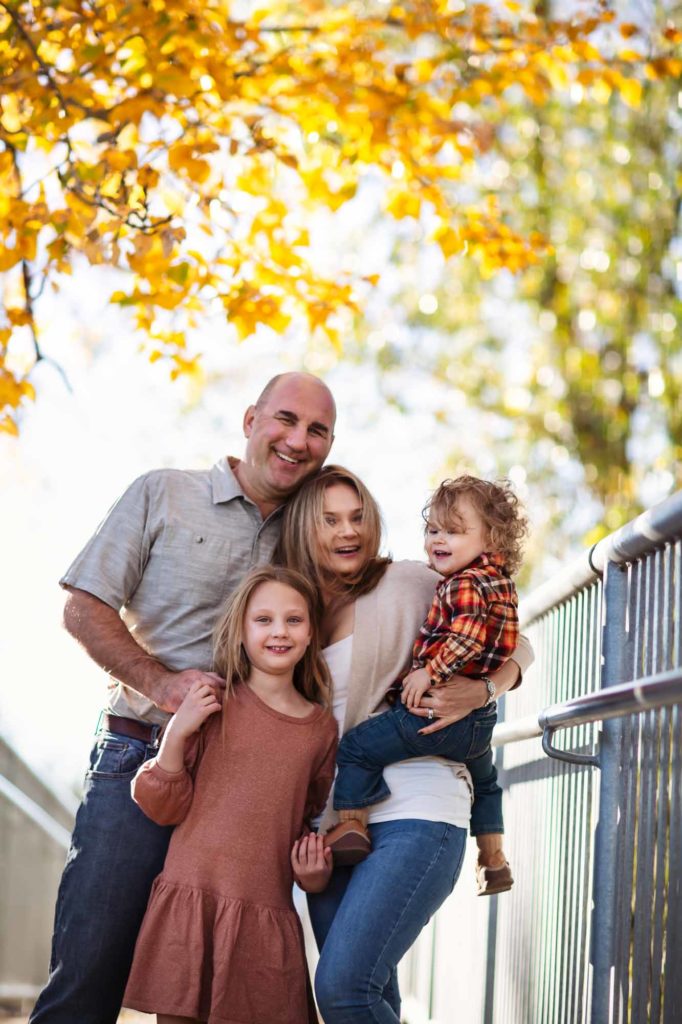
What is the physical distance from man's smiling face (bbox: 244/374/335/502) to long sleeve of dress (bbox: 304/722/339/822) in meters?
0.81

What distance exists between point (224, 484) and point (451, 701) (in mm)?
1075

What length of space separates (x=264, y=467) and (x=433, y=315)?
1066cm

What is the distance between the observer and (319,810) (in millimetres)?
3738

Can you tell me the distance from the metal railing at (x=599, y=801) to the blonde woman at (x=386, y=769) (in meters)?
0.29

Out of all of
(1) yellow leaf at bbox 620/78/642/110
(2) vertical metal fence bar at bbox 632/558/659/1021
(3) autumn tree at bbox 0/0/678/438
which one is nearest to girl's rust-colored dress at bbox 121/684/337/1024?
(2) vertical metal fence bar at bbox 632/558/659/1021

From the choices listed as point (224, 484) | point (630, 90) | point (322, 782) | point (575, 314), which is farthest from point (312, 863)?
point (575, 314)

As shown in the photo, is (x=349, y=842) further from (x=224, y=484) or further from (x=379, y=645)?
(x=224, y=484)

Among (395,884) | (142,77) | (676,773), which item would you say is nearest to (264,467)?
(395,884)

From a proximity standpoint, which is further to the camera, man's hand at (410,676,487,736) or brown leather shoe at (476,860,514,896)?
brown leather shoe at (476,860,514,896)

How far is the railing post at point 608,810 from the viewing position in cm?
304

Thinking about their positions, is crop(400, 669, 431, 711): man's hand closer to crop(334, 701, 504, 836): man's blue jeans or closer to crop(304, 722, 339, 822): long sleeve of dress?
crop(334, 701, 504, 836): man's blue jeans

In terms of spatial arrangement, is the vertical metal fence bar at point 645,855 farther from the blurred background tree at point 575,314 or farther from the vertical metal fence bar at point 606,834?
the blurred background tree at point 575,314

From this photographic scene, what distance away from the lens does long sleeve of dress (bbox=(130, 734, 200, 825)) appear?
351 cm

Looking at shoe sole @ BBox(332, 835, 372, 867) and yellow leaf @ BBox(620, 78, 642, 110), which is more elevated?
yellow leaf @ BBox(620, 78, 642, 110)
